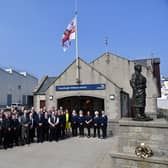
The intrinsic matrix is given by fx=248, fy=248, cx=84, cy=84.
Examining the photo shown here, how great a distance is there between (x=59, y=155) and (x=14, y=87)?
156 feet

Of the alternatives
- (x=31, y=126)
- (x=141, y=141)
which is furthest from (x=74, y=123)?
(x=141, y=141)

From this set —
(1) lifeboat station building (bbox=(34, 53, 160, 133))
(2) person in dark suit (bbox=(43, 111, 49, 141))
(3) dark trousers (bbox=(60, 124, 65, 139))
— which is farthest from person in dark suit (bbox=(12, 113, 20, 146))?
(1) lifeboat station building (bbox=(34, 53, 160, 133))

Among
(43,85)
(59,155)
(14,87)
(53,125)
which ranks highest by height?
(14,87)

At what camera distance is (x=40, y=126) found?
13.5m

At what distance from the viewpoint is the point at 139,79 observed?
10.0m

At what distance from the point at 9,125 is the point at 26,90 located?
168 ft

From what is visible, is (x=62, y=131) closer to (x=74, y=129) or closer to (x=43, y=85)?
(x=74, y=129)

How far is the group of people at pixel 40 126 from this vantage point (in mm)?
12383

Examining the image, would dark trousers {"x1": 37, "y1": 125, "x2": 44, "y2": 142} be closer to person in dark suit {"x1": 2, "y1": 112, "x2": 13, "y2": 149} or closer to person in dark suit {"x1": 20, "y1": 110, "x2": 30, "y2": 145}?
person in dark suit {"x1": 20, "y1": 110, "x2": 30, "y2": 145}

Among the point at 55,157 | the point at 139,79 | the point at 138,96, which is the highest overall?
the point at 139,79

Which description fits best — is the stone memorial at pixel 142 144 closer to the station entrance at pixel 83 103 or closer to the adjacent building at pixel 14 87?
the station entrance at pixel 83 103

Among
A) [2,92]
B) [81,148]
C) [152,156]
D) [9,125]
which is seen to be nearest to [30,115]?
[9,125]

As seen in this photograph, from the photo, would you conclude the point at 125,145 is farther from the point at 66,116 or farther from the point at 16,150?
the point at 66,116

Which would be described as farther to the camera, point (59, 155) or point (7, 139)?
point (7, 139)
